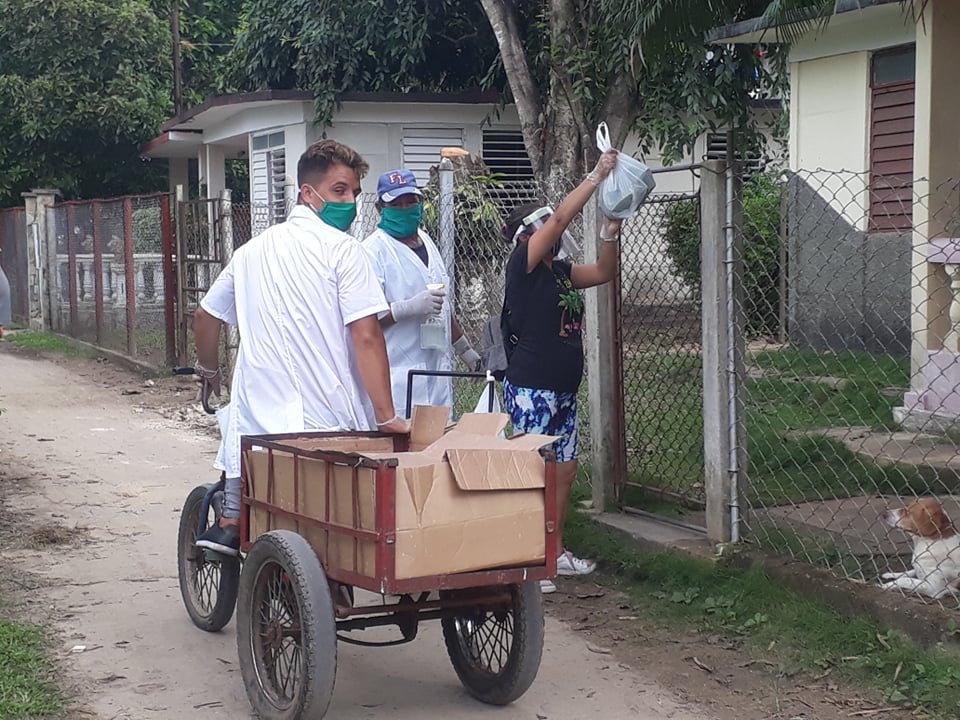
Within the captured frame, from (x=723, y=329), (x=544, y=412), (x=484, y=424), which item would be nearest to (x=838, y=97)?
(x=723, y=329)

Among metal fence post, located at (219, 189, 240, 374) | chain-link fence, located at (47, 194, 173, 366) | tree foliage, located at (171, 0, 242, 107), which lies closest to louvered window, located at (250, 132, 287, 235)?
chain-link fence, located at (47, 194, 173, 366)

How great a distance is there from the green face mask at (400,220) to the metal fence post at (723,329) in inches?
53.4

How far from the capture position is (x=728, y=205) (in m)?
5.37

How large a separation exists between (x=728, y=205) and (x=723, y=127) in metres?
10.1

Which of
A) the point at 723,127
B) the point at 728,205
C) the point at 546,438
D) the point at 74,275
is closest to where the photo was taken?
the point at 546,438

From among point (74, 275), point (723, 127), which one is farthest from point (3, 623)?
point (74, 275)

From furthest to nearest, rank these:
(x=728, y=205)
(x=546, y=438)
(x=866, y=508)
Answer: (x=866, y=508)
(x=728, y=205)
(x=546, y=438)

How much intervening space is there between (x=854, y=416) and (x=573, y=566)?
2.82 meters

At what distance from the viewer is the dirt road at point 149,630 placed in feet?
14.8

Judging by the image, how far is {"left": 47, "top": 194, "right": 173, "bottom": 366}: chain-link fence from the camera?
14109 mm

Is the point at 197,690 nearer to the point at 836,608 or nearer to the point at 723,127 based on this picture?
the point at 836,608

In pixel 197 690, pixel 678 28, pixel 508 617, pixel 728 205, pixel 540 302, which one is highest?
pixel 678 28

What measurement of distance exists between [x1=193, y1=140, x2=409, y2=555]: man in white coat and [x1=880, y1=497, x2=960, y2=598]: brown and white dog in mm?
1985

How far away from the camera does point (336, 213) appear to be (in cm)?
494
